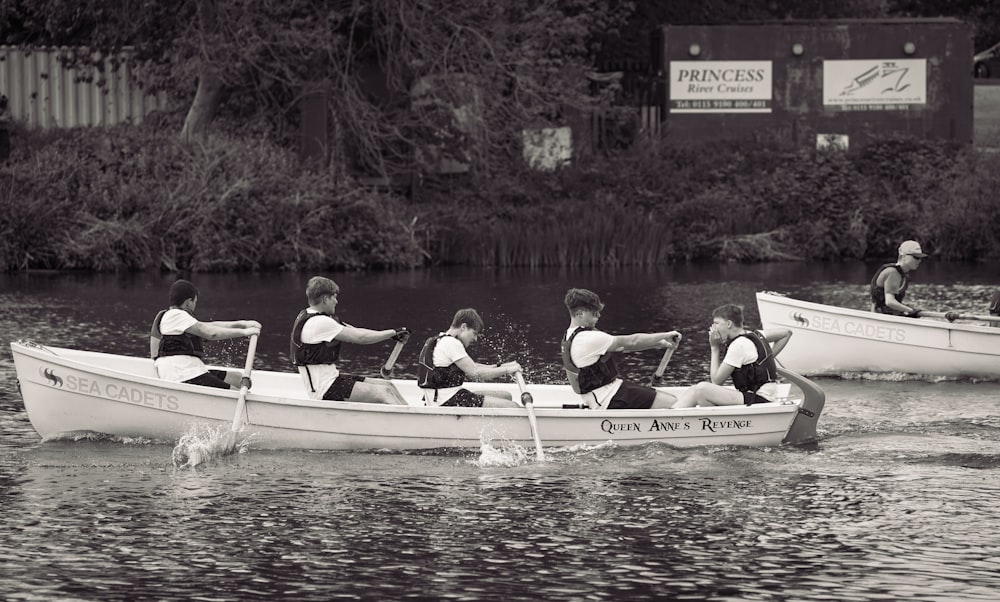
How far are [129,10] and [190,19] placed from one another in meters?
1.24

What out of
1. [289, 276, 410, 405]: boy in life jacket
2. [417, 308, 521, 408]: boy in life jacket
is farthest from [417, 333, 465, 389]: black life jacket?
[289, 276, 410, 405]: boy in life jacket

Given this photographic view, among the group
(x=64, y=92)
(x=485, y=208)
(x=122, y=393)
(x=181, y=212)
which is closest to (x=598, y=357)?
(x=122, y=393)

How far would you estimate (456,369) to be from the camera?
46.1 feet

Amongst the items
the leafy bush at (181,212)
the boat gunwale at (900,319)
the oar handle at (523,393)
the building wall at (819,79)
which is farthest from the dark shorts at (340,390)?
the building wall at (819,79)

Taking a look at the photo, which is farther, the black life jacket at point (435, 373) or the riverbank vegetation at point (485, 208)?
the riverbank vegetation at point (485, 208)

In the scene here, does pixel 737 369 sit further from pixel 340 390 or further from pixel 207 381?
pixel 207 381

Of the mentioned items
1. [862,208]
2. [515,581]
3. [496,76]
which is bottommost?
[515,581]

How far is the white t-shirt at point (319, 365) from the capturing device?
45.4ft

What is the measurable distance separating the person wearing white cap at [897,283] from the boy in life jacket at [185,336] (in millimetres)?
8153

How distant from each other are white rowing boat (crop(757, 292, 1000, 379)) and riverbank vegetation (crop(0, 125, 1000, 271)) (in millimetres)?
14557

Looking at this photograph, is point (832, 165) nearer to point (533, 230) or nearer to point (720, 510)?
point (533, 230)

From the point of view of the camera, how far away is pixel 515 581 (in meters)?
9.78

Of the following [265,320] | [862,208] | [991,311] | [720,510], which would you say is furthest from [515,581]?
[862,208]

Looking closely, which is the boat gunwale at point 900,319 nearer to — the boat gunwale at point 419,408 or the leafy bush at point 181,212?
the boat gunwale at point 419,408
